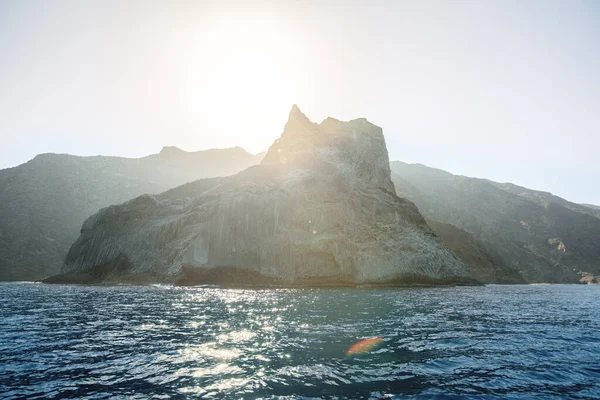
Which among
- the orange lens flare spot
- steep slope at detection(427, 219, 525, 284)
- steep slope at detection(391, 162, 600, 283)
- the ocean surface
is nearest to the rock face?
steep slope at detection(427, 219, 525, 284)

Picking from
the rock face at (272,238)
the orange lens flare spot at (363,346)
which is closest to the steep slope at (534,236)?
the rock face at (272,238)

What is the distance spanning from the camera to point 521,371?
43.7ft

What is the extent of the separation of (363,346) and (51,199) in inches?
6586

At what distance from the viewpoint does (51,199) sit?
463 feet

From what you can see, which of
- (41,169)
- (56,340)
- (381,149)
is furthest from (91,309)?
(41,169)

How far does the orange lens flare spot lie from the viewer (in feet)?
52.4

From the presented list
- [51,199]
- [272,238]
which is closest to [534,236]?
[272,238]

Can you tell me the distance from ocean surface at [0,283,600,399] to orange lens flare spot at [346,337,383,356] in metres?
0.44

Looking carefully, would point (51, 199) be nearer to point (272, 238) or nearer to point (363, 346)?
point (272, 238)

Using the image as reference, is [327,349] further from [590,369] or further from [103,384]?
[590,369]

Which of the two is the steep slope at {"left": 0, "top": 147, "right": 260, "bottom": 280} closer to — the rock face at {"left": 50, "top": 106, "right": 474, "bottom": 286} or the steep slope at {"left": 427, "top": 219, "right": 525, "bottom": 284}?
the rock face at {"left": 50, "top": 106, "right": 474, "bottom": 286}

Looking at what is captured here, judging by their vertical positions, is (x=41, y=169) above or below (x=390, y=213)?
above

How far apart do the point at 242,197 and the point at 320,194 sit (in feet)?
63.6

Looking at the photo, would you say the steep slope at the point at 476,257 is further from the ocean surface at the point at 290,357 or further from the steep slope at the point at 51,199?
the steep slope at the point at 51,199
